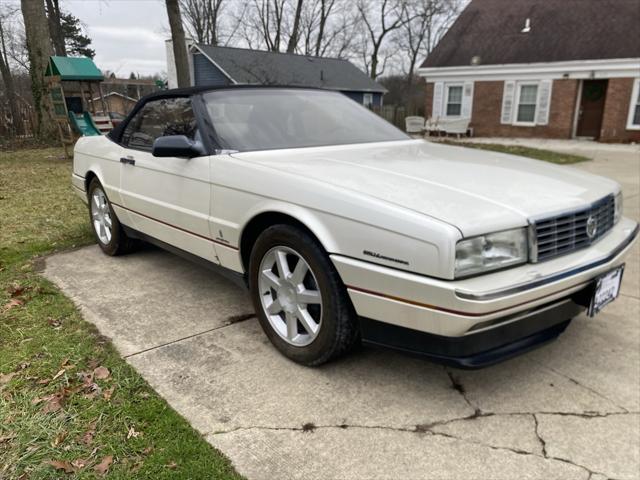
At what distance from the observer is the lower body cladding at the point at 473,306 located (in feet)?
6.59

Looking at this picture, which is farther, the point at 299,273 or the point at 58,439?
the point at 299,273

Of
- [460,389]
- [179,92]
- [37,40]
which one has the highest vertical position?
[37,40]

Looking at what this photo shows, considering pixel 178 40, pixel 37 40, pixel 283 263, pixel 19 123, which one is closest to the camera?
pixel 283 263

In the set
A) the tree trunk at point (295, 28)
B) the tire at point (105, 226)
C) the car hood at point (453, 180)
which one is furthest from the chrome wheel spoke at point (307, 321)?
the tree trunk at point (295, 28)

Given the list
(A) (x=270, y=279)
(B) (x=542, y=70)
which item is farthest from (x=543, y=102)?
(A) (x=270, y=279)

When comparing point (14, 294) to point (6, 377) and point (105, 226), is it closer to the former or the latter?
point (105, 226)

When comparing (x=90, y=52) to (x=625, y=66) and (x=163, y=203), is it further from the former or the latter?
(x=163, y=203)

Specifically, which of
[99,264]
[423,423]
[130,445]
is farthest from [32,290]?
[423,423]

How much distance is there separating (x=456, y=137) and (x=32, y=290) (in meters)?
19.2

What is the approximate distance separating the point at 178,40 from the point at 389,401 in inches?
475

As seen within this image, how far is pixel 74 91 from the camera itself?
12.6 meters

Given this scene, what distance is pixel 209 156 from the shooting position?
122 inches

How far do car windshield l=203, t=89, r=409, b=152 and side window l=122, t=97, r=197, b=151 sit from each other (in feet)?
0.76

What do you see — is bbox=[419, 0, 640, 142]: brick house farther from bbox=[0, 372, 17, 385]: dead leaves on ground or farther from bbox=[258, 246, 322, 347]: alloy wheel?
bbox=[0, 372, 17, 385]: dead leaves on ground
